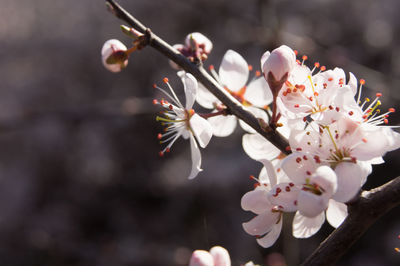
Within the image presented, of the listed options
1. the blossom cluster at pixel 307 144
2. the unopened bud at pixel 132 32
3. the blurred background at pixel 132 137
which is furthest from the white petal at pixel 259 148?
the blurred background at pixel 132 137

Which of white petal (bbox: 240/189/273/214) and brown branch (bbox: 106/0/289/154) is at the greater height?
brown branch (bbox: 106/0/289/154)

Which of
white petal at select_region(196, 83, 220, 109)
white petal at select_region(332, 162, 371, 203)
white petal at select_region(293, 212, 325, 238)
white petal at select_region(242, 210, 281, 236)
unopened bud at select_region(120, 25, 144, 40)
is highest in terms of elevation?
unopened bud at select_region(120, 25, 144, 40)

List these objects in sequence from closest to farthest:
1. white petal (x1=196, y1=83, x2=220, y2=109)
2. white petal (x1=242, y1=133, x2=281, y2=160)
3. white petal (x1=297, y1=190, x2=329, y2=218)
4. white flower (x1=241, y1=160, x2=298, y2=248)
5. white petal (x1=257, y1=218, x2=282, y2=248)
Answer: white petal (x1=297, y1=190, x2=329, y2=218) → white flower (x1=241, y1=160, x2=298, y2=248) → white petal (x1=257, y1=218, x2=282, y2=248) → white petal (x1=242, y1=133, x2=281, y2=160) → white petal (x1=196, y1=83, x2=220, y2=109)

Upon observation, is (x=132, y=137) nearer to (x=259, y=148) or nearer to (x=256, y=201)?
(x=259, y=148)

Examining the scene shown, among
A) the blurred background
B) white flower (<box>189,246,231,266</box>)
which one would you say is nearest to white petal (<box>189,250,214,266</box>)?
white flower (<box>189,246,231,266</box>)

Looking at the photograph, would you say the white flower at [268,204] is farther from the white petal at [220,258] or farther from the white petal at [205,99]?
the white petal at [205,99]

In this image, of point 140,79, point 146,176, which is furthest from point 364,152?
point 140,79

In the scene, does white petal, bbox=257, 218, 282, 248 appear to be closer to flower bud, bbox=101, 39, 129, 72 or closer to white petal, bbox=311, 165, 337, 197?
white petal, bbox=311, 165, 337, 197
